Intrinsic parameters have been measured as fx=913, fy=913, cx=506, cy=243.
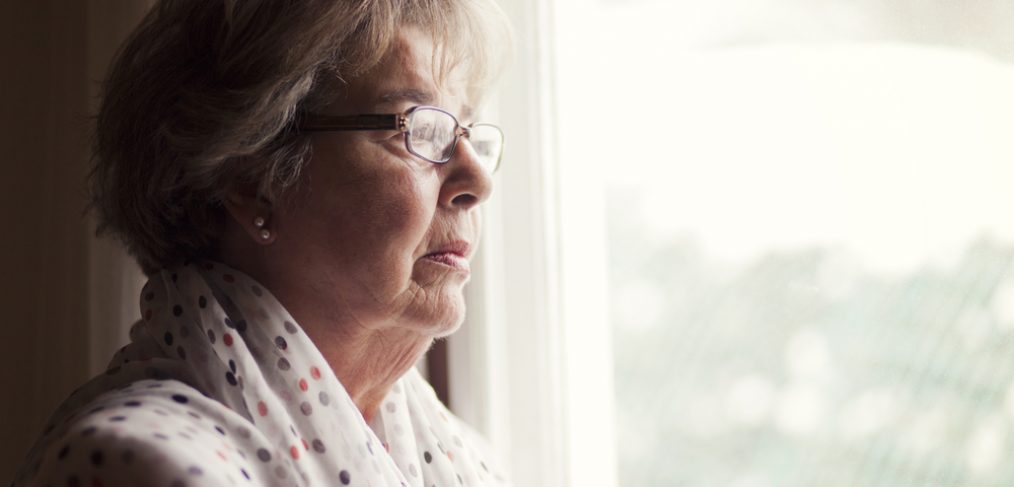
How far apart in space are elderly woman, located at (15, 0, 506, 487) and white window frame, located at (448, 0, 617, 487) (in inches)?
11.9

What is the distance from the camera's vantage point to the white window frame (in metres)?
1.59

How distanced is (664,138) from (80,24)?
1.20 m

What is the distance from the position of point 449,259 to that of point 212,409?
37 cm

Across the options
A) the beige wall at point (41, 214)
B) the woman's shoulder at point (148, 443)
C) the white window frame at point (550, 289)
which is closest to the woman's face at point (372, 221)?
the woman's shoulder at point (148, 443)

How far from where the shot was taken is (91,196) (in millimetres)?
1403

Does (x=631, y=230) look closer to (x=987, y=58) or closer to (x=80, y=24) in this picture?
(x=987, y=58)

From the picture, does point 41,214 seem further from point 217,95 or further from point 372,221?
point 372,221

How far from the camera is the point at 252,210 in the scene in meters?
1.22

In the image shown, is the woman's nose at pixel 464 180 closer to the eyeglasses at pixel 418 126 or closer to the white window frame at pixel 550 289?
the eyeglasses at pixel 418 126

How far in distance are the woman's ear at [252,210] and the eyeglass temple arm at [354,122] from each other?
113mm

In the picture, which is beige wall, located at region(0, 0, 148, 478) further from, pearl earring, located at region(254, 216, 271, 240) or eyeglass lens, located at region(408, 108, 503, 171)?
eyeglass lens, located at region(408, 108, 503, 171)

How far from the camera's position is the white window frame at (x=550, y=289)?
1593mm

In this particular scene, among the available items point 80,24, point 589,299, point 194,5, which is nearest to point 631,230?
point 589,299

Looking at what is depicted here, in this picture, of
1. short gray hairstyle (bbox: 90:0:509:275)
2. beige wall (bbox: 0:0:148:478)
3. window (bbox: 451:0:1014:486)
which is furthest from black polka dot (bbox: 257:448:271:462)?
beige wall (bbox: 0:0:148:478)
